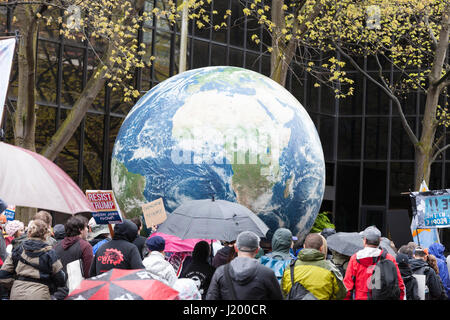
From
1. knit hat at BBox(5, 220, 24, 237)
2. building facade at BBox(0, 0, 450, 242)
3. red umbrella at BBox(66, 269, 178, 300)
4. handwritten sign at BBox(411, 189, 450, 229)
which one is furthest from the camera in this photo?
building facade at BBox(0, 0, 450, 242)

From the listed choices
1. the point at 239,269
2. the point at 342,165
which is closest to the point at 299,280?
the point at 239,269

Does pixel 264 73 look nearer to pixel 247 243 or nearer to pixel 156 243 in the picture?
pixel 156 243

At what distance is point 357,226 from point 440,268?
1886cm

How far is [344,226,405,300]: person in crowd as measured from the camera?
6.90m

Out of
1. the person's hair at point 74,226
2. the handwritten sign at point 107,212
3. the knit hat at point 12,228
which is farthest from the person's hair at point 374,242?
the knit hat at point 12,228

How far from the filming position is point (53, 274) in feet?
20.6

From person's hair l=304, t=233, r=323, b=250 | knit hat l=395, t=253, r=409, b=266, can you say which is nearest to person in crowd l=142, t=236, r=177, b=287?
person's hair l=304, t=233, r=323, b=250

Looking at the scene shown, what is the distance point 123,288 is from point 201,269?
2353 millimetres

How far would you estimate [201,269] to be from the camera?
702 cm

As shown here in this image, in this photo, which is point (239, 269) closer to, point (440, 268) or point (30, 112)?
point (440, 268)

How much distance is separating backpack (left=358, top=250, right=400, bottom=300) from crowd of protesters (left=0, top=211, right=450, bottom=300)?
0.01 meters

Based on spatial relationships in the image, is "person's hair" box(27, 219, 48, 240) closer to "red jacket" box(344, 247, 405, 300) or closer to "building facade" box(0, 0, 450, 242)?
"red jacket" box(344, 247, 405, 300)

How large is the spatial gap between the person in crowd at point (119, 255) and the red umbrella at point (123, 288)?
1.82 meters

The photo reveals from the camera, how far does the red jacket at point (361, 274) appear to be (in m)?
6.89
